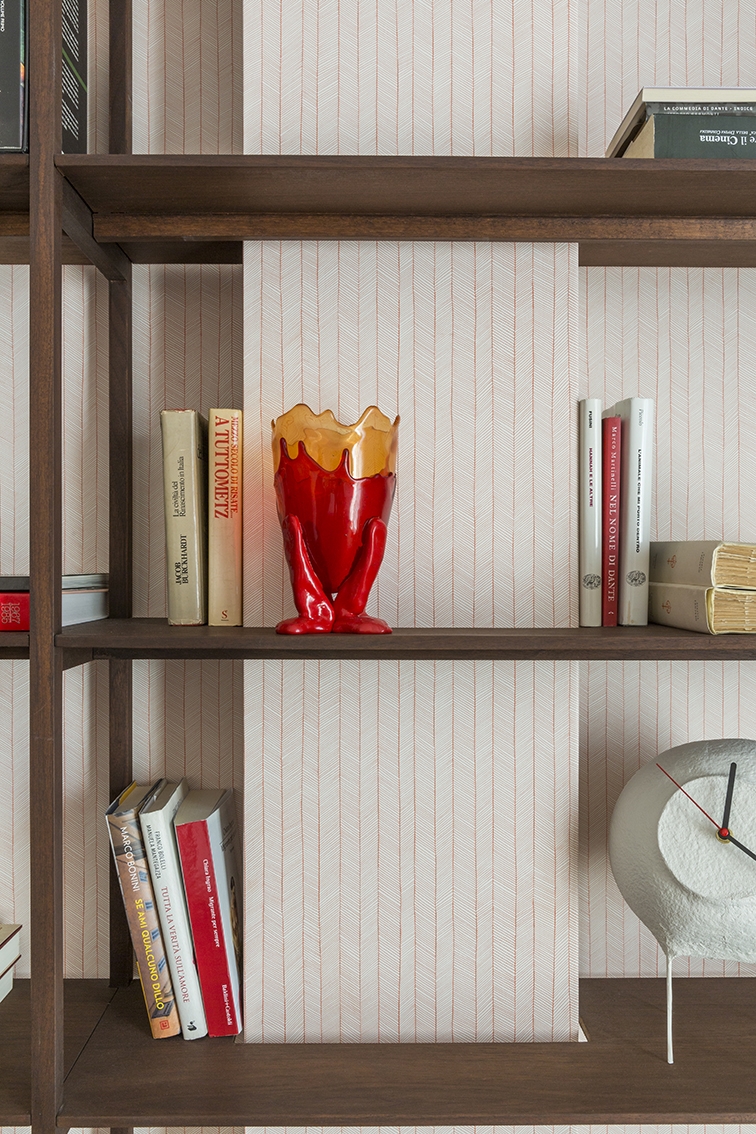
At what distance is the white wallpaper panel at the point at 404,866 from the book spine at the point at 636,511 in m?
0.12

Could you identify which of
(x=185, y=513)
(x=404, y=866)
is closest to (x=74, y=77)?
(x=185, y=513)

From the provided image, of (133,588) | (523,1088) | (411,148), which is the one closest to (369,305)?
(411,148)

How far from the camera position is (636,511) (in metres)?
0.98

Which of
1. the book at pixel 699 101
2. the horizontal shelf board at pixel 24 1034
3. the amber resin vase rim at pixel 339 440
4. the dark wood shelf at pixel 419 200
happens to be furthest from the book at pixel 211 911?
the book at pixel 699 101

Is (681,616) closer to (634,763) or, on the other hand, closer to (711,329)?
(634,763)

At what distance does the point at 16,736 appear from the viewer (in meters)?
1.15

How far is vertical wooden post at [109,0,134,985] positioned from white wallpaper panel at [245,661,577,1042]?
214 mm

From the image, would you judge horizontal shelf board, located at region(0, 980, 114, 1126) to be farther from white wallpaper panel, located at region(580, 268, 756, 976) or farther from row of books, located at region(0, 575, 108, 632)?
white wallpaper panel, located at region(580, 268, 756, 976)

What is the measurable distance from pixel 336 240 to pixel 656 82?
558mm

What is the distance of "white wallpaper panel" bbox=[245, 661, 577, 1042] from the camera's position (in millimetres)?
1015

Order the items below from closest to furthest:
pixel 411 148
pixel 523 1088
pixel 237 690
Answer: pixel 523 1088
pixel 411 148
pixel 237 690

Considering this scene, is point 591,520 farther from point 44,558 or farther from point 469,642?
point 44,558

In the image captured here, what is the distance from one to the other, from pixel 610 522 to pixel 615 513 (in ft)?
0.04

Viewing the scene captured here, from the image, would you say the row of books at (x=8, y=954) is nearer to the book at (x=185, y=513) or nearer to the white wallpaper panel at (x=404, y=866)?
the white wallpaper panel at (x=404, y=866)
